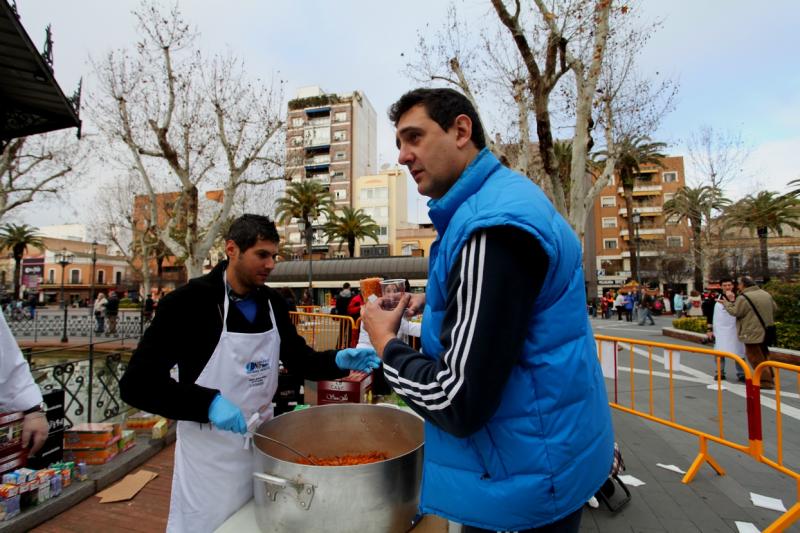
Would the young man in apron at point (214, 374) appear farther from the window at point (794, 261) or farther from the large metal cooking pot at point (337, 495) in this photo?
the window at point (794, 261)

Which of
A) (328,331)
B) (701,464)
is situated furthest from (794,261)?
(328,331)

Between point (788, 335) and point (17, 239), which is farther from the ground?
point (17, 239)

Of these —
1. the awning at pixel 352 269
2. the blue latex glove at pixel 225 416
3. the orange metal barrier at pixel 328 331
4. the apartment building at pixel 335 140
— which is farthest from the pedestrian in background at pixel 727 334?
the apartment building at pixel 335 140

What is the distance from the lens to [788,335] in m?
10.2

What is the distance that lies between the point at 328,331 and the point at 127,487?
182 inches

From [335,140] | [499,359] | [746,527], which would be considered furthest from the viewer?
[335,140]

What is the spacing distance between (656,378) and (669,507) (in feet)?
18.5

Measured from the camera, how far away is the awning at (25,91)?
11.6 feet

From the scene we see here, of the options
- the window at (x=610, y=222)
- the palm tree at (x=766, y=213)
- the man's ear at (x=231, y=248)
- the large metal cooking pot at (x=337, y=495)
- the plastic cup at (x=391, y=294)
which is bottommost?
the large metal cooking pot at (x=337, y=495)

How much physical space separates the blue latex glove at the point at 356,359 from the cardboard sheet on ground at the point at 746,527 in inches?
132

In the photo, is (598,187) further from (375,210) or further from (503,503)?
(375,210)

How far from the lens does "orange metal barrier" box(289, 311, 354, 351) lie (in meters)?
7.91

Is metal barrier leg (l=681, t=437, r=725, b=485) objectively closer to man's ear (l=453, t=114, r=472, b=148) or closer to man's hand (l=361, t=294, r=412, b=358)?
man's hand (l=361, t=294, r=412, b=358)

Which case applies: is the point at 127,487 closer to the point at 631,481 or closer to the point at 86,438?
the point at 86,438
